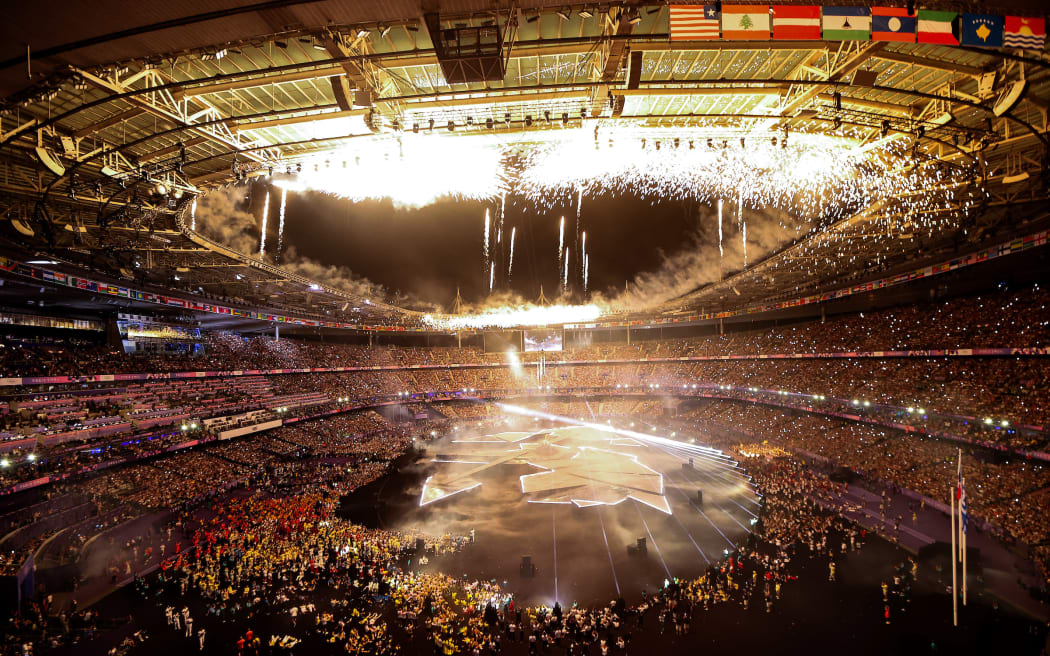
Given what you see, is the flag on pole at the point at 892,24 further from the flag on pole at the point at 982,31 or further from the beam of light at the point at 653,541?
the beam of light at the point at 653,541

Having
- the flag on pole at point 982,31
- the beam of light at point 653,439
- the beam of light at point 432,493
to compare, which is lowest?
the beam of light at point 432,493

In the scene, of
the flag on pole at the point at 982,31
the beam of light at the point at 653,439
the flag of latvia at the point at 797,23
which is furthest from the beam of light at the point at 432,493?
the flag on pole at the point at 982,31

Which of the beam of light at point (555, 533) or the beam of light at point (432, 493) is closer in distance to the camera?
the beam of light at point (555, 533)

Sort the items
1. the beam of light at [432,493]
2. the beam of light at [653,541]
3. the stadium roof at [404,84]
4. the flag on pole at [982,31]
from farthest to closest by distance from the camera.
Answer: the beam of light at [432,493], the beam of light at [653,541], the flag on pole at [982,31], the stadium roof at [404,84]

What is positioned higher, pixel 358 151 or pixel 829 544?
pixel 358 151

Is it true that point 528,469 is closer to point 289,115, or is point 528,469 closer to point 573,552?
point 573,552

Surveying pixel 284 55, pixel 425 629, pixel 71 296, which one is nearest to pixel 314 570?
pixel 425 629

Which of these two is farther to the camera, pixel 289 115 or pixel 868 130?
pixel 868 130
